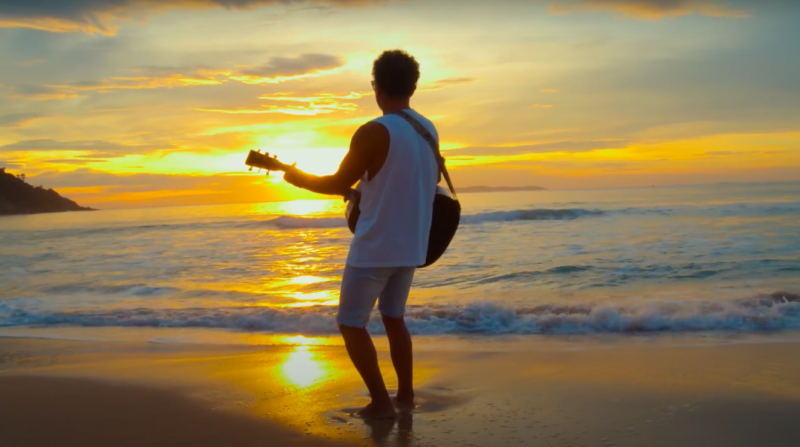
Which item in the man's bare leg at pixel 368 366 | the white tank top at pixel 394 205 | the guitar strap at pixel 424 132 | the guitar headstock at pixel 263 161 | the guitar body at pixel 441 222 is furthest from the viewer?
the guitar body at pixel 441 222

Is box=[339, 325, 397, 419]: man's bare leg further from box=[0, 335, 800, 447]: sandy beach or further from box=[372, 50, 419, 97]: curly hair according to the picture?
box=[372, 50, 419, 97]: curly hair

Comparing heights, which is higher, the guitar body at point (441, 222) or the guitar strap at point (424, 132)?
the guitar strap at point (424, 132)

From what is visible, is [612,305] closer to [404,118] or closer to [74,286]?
[404,118]

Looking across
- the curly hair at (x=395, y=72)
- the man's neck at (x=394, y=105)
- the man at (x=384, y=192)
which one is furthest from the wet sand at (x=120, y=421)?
the curly hair at (x=395, y=72)

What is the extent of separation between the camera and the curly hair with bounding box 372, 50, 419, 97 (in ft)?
10.1

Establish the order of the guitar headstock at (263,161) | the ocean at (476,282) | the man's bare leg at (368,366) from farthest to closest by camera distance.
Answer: the ocean at (476,282)
the man's bare leg at (368,366)
the guitar headstock at (263,161)

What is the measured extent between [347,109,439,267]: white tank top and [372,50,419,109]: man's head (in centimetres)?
15

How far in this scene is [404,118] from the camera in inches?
122

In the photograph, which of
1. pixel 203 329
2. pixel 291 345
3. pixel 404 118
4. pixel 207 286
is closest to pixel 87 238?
pixel 207 286

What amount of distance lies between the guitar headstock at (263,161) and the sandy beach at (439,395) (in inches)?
52.2

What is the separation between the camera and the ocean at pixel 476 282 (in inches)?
268

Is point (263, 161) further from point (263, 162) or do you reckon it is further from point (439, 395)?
point (439, 395)

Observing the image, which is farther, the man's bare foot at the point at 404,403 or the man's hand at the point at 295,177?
the man's bare foot at the point at 404,403

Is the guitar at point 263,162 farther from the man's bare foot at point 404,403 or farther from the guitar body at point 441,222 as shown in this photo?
the man's bare foot at point 404,403
